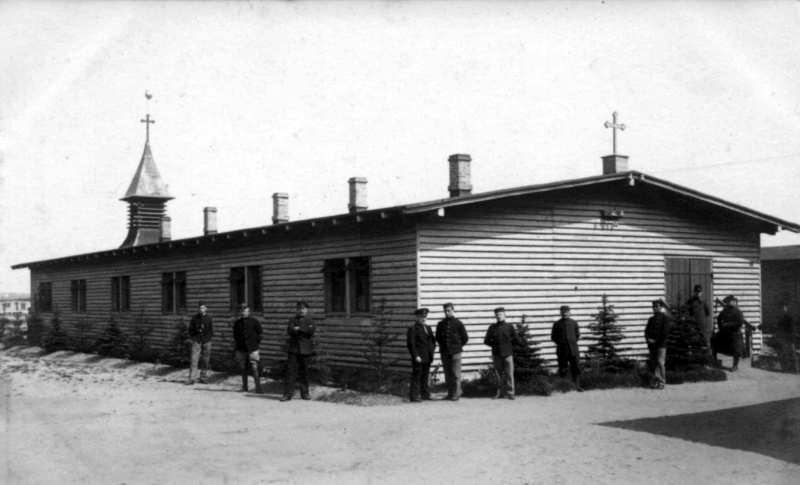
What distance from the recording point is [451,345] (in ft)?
47.4

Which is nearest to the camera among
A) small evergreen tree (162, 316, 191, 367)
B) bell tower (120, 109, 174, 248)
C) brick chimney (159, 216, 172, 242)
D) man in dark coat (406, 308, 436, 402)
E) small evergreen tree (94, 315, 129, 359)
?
man in dark coat (406, 308, 436, 402)

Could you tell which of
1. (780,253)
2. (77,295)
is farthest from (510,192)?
(780,253)

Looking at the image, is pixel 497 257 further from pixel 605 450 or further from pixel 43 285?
pixel 43 285

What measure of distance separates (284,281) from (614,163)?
27.1ft

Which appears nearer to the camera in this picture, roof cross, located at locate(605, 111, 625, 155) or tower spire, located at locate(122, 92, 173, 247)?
roof cross, located at locate(605, 111, 625, 155)

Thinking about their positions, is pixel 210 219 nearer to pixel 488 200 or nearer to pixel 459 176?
pixel 459 176

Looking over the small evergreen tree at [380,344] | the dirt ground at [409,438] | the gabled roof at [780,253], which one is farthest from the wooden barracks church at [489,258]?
the gabled roof at [780,253]

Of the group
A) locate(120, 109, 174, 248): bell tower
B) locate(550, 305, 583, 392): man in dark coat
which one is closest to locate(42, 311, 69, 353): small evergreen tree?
locate(120, 109, 174, 248): bell tower

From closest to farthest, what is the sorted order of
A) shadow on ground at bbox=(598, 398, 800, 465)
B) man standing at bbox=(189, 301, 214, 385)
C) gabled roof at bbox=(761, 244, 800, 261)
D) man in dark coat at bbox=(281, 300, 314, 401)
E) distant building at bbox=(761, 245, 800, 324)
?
shadow on ground at bbox=(598, 398, 800, 465)
man in dark coat at bbox=(281, 300, 314, 401)
man standing at bbox=(189, 301, 214, 385)
distant building at bbox=(761, 245, 800, 324)
gabled roof at bbox=(761, 244, 800, 261)

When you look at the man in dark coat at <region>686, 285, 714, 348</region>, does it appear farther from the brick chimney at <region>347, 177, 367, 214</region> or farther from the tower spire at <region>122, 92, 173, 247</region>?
the tower spire at <region>122, 92, 173, 247</region>

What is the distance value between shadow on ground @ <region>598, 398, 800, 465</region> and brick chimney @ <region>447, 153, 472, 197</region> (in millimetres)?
7257

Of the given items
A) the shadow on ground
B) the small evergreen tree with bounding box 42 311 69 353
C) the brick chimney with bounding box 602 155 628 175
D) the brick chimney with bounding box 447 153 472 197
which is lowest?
the small evergreen tree with bounding box 42 311 69 353

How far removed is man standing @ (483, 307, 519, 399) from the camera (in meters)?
14.5

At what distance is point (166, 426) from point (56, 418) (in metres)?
2.25
